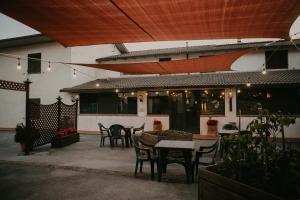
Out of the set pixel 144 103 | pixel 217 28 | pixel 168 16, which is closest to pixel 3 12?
pixel 168 16

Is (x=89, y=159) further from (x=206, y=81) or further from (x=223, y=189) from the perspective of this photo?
(x=206, y=81)

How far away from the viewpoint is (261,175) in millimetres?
2758

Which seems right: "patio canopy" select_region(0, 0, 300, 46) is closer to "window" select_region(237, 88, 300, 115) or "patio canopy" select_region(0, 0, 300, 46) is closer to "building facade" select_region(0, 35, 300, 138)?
"building facade" select_region(0, 35, 300, 138)

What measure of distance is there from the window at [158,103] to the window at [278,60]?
656cm

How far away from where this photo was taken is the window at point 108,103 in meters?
14.3

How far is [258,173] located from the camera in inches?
111

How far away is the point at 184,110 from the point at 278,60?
645 cm

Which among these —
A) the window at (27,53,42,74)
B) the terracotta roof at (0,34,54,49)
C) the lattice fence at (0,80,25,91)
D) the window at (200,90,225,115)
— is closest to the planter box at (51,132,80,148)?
the lattice fence at (0,80,25,91)

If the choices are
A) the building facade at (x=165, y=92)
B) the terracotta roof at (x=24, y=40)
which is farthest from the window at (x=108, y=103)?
the terracotta roof at (x=24, y=40)

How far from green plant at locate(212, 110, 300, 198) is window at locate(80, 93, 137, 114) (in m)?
11.3

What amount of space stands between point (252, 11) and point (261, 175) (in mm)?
2201

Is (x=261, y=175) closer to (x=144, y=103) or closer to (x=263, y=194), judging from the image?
(x=263, y=194)

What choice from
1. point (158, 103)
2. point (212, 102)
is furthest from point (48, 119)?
point (212, 102)

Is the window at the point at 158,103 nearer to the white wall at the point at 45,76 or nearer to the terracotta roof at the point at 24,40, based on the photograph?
the white wall at the point at 45,76
